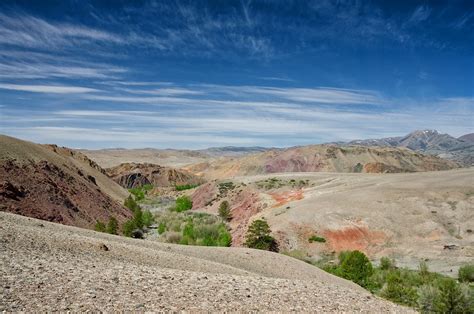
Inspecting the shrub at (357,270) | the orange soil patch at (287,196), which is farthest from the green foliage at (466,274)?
the orange soil patch at (287,196)

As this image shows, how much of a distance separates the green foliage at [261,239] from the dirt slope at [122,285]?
23.3m

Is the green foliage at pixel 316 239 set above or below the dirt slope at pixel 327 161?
below

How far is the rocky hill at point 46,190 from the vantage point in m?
49.5

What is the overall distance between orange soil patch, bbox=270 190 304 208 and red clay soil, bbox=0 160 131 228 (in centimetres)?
2538

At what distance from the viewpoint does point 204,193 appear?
327 ft

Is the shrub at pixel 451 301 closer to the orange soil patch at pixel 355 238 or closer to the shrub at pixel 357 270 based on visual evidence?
the shrub at pixel 357 270

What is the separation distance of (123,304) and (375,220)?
4268cm

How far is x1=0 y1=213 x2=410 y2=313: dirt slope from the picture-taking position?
10.6m

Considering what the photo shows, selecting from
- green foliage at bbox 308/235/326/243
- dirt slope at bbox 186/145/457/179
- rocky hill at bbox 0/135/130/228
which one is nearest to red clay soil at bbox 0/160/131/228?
rocky hill at bbox 0/135/130/228

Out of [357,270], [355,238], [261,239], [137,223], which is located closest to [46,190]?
[137,223]

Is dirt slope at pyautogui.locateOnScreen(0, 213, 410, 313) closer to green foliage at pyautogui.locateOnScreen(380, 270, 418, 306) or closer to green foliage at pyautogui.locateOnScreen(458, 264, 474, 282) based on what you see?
green foliage at pyautogui.locateOnScreen(380, 270, 418, 306)

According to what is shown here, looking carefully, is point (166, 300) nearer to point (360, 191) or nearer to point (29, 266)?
point (29, 266)

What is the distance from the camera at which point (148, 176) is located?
166125mm

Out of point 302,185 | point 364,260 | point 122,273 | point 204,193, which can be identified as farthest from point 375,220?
point 204,193
